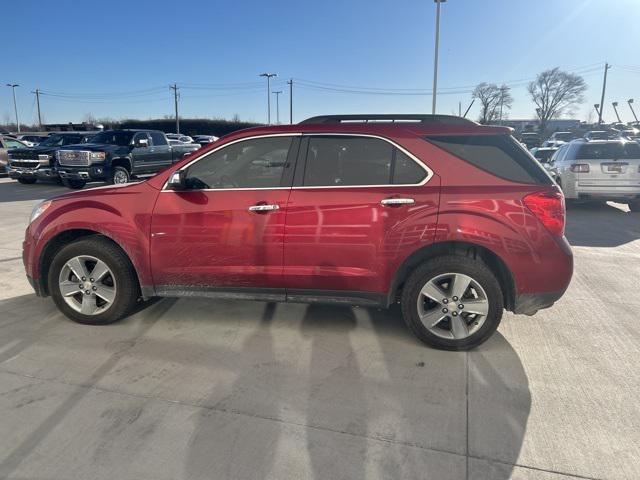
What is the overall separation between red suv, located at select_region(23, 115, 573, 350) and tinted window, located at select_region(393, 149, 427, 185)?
1 cm

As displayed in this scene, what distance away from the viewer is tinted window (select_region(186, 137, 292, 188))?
382 cm

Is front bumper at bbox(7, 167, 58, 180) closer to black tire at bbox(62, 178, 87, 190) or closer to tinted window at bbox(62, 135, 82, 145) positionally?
black tire at bbox(62, 178, 87, 190)

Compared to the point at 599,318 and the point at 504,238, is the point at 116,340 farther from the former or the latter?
the point at 599,318

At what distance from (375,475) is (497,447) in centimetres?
73

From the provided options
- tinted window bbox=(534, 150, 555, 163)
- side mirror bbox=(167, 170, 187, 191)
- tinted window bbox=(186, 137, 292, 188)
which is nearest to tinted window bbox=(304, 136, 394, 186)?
tinted window bbox=(186, 137, 292, 188)

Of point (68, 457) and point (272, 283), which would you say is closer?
point (68, 457)

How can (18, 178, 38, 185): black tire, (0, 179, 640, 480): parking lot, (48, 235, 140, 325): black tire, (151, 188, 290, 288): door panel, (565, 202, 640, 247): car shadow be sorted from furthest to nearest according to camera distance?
(18, 178, 38, 185): black tire → (565, 202, 640, 247): car shadow → (48, 235, 140, 325): black tire → (151, 188, 290, 288): door panel → (0, 179, 640, 480): parking lot

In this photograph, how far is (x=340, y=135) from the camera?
12.4ft

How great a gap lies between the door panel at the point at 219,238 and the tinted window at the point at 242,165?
4.1 inches

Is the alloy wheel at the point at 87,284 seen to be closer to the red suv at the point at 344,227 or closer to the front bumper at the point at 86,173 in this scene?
the red suv at the point at 344,227

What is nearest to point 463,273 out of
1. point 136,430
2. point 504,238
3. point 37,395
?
point 504,238

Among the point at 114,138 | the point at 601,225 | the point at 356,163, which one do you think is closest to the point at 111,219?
the point at 356,163

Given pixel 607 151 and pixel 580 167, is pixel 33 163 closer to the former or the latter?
pixel 580 167

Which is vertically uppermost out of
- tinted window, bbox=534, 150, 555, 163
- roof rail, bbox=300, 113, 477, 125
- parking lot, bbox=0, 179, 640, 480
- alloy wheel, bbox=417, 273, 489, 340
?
roof rail, bbox=300, 113, 477, 125
